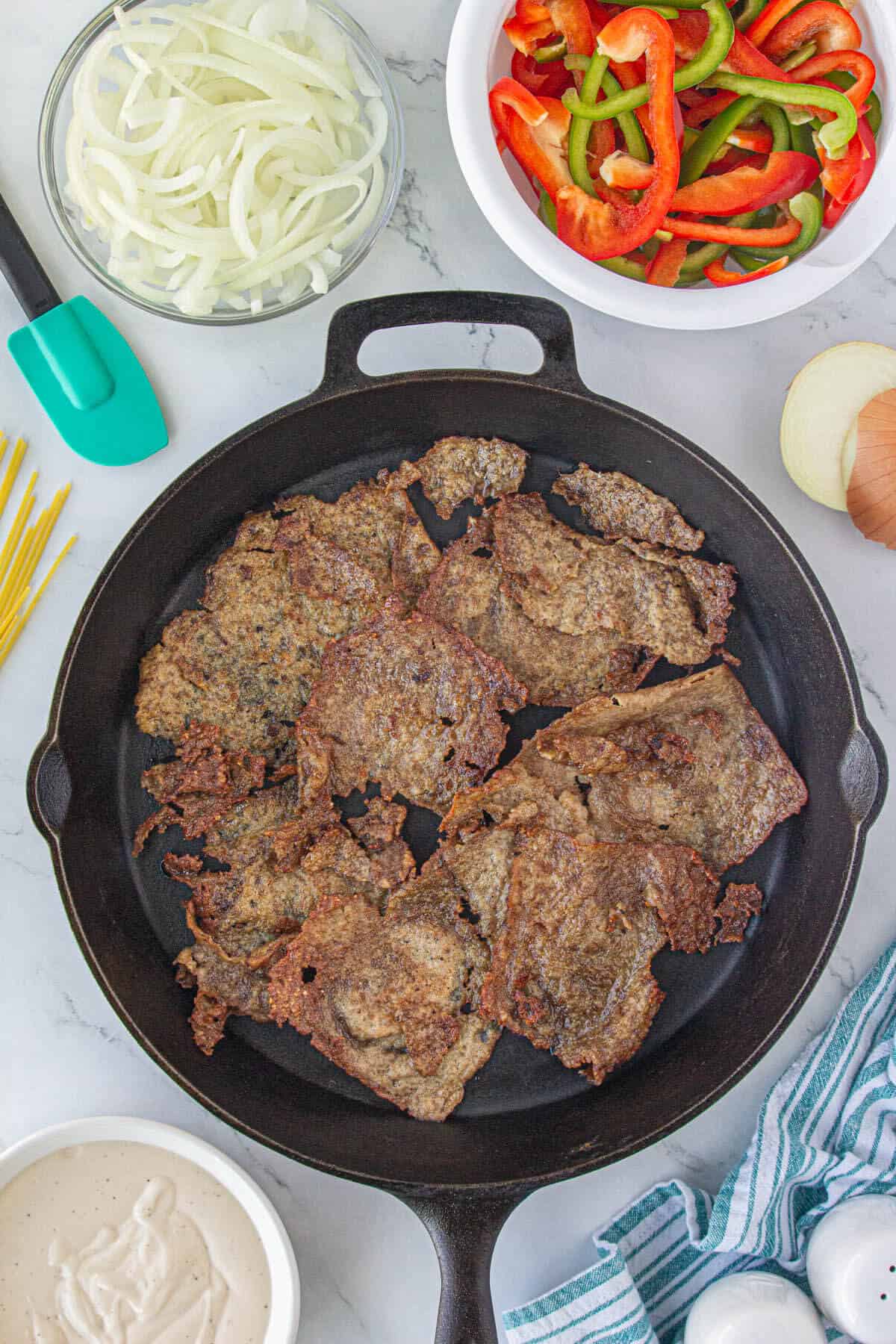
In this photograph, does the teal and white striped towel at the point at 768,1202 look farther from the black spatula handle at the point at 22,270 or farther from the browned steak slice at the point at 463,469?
the black spatula handle at the point at 22,270

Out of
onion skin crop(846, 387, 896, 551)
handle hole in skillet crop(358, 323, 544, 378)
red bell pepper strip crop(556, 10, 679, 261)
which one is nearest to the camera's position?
red bell pepper strip crop(556, 10, 679, 261)

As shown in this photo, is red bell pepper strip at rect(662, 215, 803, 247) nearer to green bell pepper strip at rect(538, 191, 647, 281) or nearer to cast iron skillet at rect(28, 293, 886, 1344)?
green bell pepper strip at rect(538, 191, 647, 281)

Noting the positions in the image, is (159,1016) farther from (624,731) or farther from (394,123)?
(394,123)

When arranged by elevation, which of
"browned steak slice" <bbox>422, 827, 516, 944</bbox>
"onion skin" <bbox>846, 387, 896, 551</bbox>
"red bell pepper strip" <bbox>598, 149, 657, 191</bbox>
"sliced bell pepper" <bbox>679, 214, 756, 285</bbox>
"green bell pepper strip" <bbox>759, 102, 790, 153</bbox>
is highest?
"red bell pepper strip" <bbox>598, 149, 657, 191</bbox>

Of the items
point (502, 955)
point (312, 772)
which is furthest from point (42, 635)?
point (502, 955)

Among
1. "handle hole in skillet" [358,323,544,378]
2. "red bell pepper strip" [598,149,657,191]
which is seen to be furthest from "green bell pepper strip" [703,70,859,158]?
"handle hole in skillet" [358,323,544,378]
